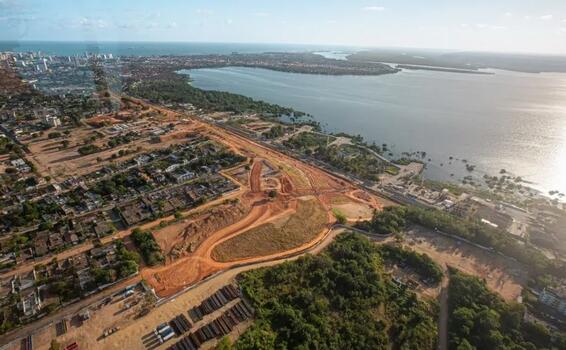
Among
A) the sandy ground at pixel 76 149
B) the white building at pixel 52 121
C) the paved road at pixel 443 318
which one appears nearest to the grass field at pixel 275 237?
the paved road at pixel 443 318

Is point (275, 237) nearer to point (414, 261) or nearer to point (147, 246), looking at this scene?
point (147, 246)

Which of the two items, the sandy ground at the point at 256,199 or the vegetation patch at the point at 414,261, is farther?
the vegetation patch at the point at 414,261

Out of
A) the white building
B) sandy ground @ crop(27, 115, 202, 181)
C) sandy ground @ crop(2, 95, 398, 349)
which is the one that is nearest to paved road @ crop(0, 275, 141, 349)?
sandy ground @ crop(2, 95, 398, 349)

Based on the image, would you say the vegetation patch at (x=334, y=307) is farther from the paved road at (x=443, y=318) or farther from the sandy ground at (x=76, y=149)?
the sandy ground at (x=76, y=149)

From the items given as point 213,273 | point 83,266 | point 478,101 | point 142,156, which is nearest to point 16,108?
point 142,156

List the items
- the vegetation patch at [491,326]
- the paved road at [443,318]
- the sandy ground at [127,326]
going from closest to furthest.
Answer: the sandy ground at [127,326] < the vegetation patch at [491,326] < the paved road at [443,318]

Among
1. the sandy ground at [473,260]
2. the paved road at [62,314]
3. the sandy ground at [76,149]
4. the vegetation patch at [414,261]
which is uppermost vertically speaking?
the sandy ground at [76,149]

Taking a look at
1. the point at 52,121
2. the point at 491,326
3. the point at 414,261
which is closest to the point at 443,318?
the point at 491,326
